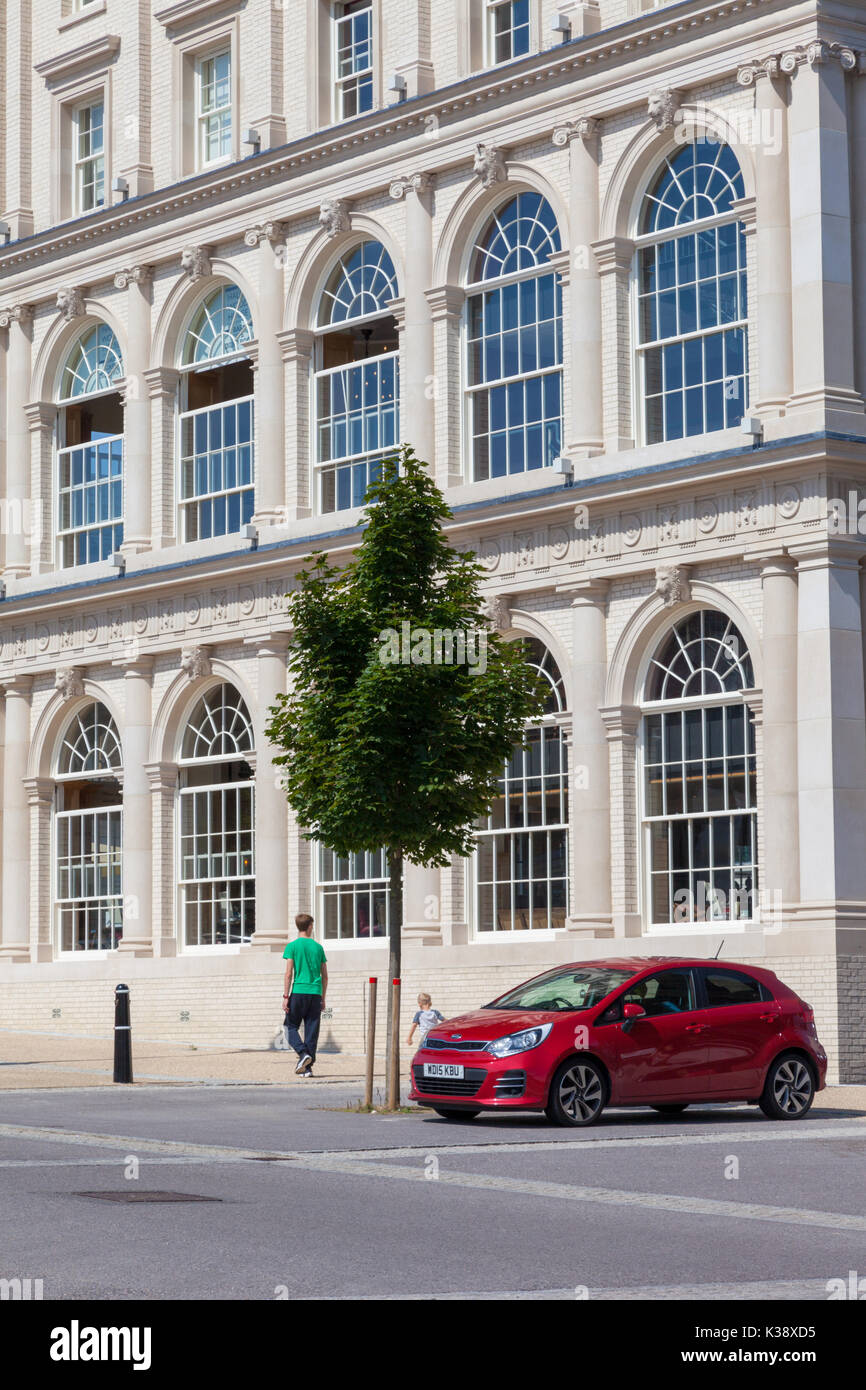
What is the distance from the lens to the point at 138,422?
38.0 metres

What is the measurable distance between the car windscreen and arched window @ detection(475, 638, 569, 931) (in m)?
10.8

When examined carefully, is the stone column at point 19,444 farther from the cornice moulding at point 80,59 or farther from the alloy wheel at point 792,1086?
the alloy wheel at point 792,1086

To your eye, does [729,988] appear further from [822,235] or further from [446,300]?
[446,300]

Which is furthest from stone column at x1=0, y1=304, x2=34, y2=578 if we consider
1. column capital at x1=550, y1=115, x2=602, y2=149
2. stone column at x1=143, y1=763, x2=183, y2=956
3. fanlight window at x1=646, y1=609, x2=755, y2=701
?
fanlight window at x1=646, y1=609, x2=755, y2=701

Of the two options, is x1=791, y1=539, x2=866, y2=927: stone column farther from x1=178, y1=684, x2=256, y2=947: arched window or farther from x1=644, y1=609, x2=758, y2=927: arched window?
x1=178, y1=684, x2=256, y2=947: arched window

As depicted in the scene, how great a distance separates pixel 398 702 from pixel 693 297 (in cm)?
1091

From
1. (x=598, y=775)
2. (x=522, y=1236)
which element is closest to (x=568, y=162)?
(x=598, y=775)

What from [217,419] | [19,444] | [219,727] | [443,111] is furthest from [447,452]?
[19,444]

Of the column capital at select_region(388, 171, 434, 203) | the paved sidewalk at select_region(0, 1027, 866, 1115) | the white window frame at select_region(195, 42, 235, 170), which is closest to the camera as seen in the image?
the paved sidewalk at select_region(0, 1027, 866, 1115)

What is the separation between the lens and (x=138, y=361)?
125 ft

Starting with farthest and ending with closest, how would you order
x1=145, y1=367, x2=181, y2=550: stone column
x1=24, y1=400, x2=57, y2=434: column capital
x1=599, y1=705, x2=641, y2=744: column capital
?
x1=24, y1=400, x2=57, y2=434: column capital → x1=145, y1=367, x2=181, y2=550: stone column → x1=599, y1=705, x2=641, y2=744: column capital

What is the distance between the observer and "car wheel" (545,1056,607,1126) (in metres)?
18.3

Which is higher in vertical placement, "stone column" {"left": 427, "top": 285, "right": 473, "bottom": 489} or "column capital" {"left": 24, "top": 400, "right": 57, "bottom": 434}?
"column capital" {"left": 24, "top": 400, "right": 57, "bottom": 434}
